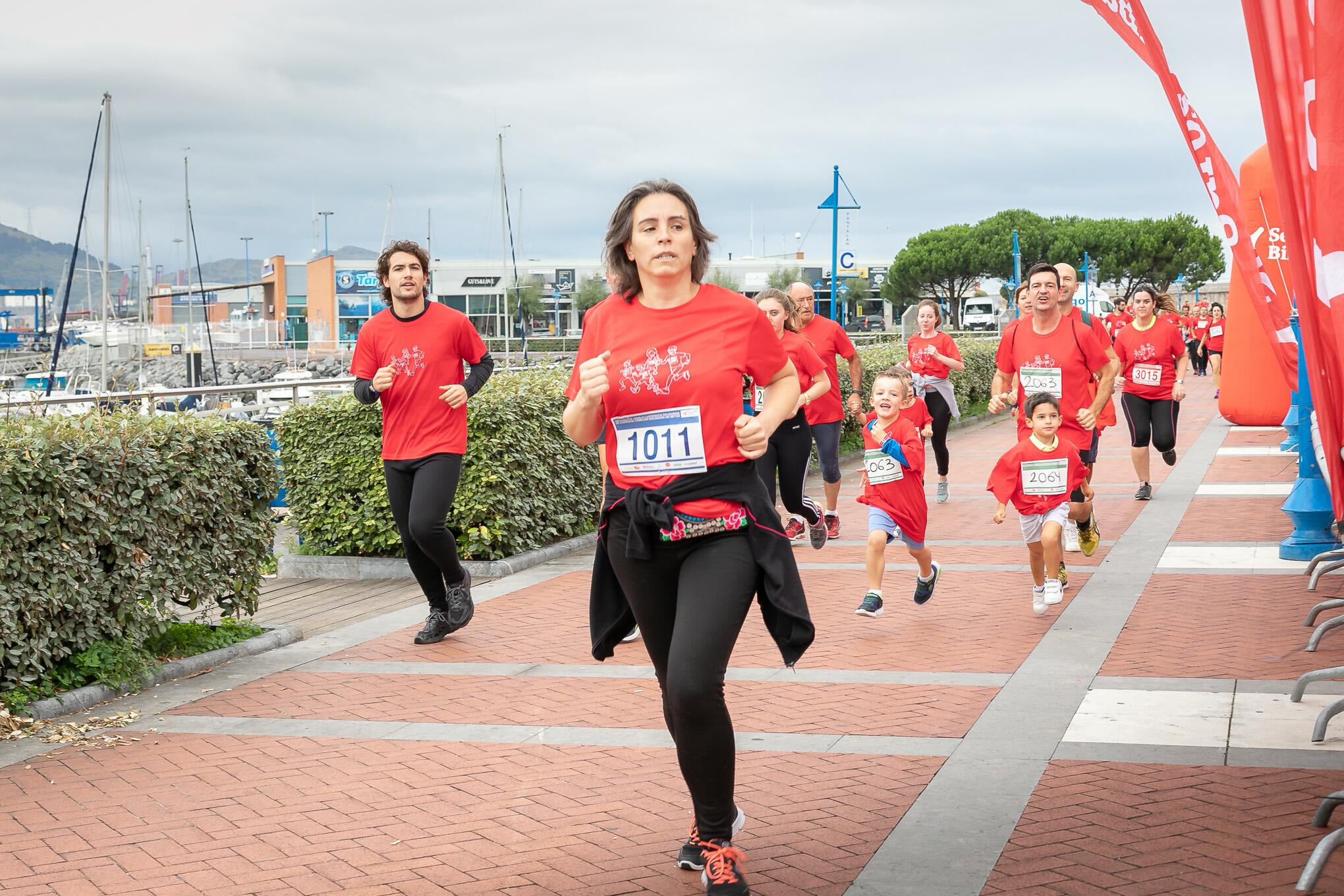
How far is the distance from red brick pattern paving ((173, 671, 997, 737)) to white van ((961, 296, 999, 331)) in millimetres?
66304

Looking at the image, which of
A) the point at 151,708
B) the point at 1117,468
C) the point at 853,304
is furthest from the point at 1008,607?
the point at 853,304

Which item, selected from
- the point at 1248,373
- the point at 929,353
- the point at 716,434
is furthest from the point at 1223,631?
the point at 929,353

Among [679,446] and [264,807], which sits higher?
[679,446]

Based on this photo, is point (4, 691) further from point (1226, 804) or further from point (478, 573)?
point (1226, 804)

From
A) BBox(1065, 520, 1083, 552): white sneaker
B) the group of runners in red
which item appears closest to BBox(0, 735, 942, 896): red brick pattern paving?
the group of runners in red

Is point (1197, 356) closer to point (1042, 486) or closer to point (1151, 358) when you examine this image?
point (1151, 358)

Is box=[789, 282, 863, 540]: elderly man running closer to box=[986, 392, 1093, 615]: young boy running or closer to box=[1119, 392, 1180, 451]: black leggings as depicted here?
box=[986, 392, 1093, 615]: young boy running

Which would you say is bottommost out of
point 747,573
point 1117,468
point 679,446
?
point 1117,468

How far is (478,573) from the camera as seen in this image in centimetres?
1001

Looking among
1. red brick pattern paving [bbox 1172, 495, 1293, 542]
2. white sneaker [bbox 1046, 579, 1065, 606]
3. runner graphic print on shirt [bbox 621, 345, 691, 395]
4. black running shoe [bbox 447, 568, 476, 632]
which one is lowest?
red brick pattern paving [bbox 1172, 495, 1293, 542]

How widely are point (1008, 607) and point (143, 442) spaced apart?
5.00 metres

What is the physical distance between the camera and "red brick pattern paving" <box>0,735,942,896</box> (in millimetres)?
4191

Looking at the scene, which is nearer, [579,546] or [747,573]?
[747,573]

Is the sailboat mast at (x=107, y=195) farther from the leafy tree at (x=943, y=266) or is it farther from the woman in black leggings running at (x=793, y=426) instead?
the leafy tree at (x=943, y=266)
